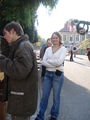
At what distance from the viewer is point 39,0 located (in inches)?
507

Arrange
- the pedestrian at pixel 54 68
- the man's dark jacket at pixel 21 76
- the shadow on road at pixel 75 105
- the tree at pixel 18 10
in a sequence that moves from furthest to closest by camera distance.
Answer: the tree at pixel 18 10
the shadow on road at pixel 75 105
the pedestrian at pixel 54 68
the man's dark jacket at pixel 21 76

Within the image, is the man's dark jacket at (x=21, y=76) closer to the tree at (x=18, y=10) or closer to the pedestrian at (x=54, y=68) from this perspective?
the pedestrian at (x=54, y=68)

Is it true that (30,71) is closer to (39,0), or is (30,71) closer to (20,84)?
(20,84)

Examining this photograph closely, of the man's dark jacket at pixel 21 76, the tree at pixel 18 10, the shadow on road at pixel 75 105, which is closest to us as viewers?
the man's dark jacket at pixel 21 76

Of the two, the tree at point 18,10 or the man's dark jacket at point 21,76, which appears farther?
the tree at point 18,10

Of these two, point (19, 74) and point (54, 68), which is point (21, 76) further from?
point (54, 68)

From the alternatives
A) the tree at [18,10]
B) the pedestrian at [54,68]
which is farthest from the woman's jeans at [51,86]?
the tree at [18,10]

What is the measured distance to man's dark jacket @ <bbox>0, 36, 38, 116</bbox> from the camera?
3.88m

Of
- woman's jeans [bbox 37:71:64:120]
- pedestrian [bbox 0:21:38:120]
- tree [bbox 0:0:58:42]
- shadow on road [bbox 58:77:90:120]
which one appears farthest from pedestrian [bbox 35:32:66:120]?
tree [bbox 0:0:58:42]

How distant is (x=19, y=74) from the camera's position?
12.7 feet

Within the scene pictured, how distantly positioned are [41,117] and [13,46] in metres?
2.56

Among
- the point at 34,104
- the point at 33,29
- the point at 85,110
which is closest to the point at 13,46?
the point at 34,104

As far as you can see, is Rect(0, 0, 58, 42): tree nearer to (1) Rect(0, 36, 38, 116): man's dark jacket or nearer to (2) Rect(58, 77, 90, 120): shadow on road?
(2) Rect(58, 77, 90, 120): shadow on road

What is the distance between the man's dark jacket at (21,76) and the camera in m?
3.88
